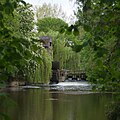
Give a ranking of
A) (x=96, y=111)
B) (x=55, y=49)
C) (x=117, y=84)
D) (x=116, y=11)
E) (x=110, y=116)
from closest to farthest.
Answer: (x=116, y=11) < (x=117, y=84) < (x=110, y=116) < (x=96, y=111) < (x=55, y=49)

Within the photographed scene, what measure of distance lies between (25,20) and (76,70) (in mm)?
15992

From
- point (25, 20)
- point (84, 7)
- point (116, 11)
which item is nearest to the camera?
point (84, 7)

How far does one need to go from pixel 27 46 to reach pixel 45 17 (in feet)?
198

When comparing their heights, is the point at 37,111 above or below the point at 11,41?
below

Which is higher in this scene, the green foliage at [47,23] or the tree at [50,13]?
the tree at [50,13]

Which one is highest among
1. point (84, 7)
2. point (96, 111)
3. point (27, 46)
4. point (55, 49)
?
point (55, 49)

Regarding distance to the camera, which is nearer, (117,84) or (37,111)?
(117,84)

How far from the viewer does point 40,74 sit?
33438mm

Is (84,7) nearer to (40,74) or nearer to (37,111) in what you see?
(37,111)

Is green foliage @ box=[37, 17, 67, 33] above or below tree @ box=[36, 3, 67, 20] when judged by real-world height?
below

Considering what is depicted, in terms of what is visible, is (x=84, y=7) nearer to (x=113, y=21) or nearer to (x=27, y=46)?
(x=27, y=46)

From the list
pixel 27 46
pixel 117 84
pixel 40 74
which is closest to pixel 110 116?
pixel 117 84

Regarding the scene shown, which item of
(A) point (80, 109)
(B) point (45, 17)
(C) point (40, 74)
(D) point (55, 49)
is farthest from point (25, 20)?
(B) point (45, 17)

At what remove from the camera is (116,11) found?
2.81 meters
